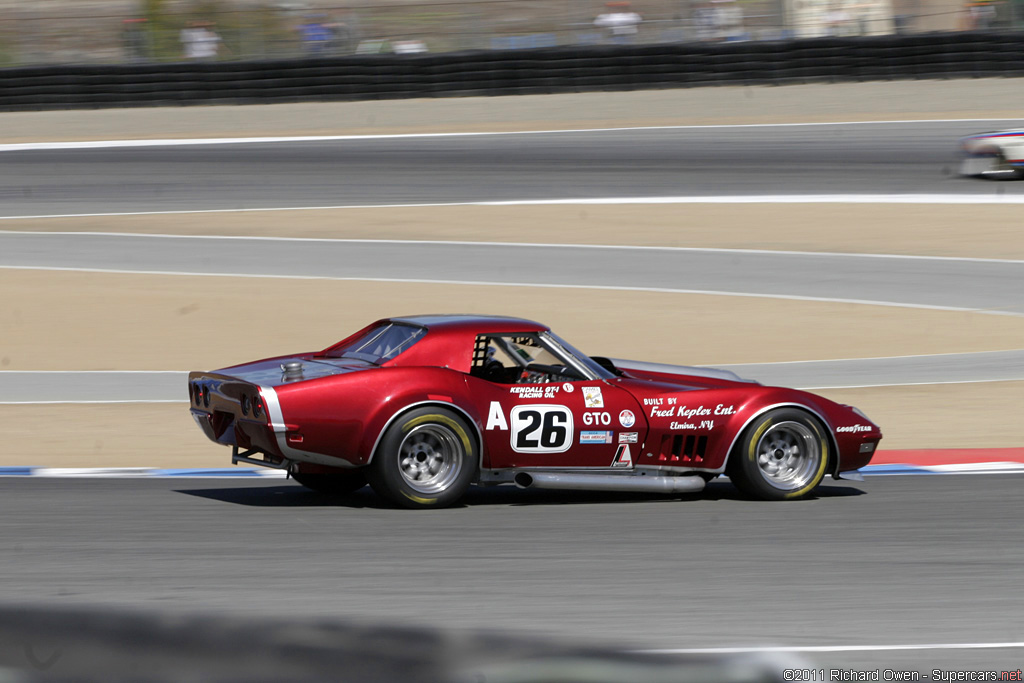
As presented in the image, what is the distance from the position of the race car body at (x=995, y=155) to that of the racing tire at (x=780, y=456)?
1448 centimetres

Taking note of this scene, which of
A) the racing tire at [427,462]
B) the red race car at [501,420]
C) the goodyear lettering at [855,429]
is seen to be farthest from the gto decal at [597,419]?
the goodyear lettering at [855,429]

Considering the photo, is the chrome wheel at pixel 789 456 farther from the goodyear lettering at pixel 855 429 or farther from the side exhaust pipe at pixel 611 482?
the side exhaust pipe at pixel 611 482

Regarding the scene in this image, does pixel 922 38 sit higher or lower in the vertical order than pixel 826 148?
higher

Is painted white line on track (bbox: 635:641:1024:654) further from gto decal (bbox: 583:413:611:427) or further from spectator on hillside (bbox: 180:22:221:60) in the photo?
spectator on hillside (bbox: 180:22:221:60)

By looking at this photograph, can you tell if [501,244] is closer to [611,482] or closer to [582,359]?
[582,359]

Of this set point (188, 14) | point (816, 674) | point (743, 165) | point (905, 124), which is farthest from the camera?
point (188, 14)

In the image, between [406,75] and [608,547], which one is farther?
[406,75]

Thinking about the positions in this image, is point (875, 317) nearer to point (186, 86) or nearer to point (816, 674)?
point (816, 674)

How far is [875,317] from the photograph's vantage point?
49.3 feet

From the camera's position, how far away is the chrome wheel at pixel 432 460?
6.96 m

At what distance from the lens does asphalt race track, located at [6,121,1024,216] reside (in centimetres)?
2070

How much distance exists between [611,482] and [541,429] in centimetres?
49

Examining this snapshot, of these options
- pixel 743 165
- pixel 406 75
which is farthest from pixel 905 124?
pixel 406 75

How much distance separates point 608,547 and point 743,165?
55.0ft
